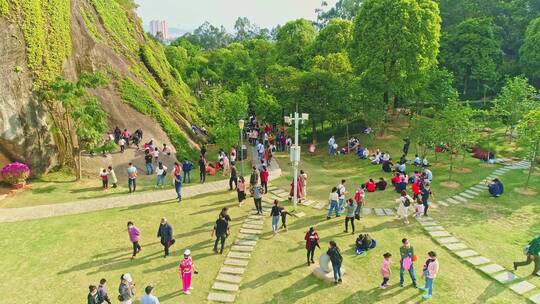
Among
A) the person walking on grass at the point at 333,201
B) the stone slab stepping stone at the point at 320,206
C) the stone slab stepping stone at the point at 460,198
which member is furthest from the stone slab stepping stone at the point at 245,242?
the stone slab stepping stone at the point at 460,198

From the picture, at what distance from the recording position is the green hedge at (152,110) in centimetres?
3164

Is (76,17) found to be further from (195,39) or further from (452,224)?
(195,39)

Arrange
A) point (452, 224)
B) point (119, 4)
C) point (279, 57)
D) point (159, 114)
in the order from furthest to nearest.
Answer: point (279, 57)
point (119, 4)
point (159, 114)
point (452, 224)

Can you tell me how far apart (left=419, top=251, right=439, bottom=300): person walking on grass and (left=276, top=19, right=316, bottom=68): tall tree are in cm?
3734

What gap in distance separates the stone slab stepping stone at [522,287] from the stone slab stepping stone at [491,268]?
937 millimetres

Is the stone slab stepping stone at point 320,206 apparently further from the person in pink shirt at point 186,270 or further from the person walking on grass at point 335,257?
the person in pink shirt at point 186,270

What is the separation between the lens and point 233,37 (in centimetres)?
15138

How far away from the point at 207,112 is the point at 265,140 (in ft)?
35.3

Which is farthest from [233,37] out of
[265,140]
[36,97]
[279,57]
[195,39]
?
[36,97]

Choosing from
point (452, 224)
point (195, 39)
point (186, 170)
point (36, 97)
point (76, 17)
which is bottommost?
point (452, 224)

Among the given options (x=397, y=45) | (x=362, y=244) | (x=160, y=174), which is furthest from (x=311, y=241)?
(x=397, y=45)

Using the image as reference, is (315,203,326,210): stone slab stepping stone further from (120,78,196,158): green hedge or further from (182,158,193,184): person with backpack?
(120,78,196,158): green hedge

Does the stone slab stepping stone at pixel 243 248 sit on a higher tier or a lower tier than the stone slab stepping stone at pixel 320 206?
lower

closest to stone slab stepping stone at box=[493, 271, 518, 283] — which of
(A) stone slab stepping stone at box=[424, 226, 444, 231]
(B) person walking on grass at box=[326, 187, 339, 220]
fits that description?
(A) stone slab stepping stone at box=[424, 226, 444, 231]
